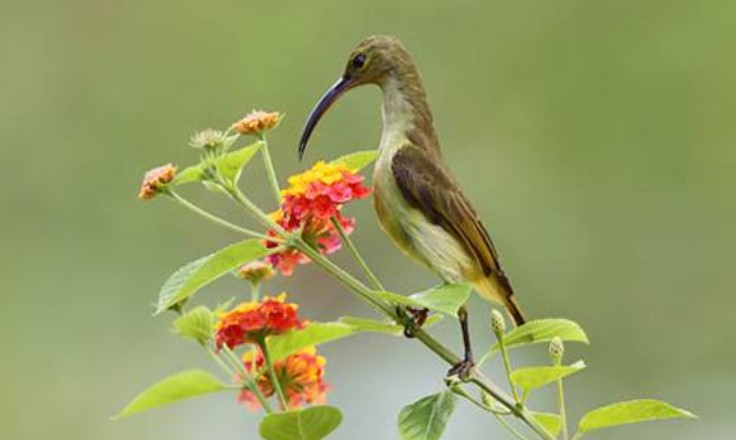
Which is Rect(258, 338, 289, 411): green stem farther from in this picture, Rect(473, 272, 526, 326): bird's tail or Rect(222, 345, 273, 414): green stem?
Rect(473, 272, 526, 326): bird's tail

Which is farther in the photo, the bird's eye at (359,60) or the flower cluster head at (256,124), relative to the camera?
the bird's eye at (359,60)

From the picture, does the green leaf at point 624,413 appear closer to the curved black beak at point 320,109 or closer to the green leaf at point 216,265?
the green leaf at point 216,265

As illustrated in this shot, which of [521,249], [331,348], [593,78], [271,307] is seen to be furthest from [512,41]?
[271,307]

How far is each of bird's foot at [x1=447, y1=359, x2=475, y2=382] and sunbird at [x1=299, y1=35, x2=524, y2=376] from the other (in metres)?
0.06

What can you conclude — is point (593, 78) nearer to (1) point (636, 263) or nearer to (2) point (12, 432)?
(1) point (636, 263)

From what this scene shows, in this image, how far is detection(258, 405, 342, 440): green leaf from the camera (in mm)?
623

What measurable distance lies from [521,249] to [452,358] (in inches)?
86.5

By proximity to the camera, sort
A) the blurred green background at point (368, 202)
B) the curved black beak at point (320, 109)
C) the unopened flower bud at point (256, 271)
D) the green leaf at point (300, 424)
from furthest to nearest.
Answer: the blurred green background at point (368, 202) < the curved black beak at point (320, 109) < the unopened flower bud at point (256, 271) < the green leaf at point (300, 424)

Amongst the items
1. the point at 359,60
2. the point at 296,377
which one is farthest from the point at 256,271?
the point at 359,60

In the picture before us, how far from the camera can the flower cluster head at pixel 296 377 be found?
2.30ft

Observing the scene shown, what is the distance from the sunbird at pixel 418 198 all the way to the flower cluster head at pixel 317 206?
8 centimetres

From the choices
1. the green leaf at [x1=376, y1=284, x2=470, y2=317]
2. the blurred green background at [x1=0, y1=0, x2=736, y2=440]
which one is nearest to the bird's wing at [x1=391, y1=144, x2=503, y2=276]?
the green leaf at [x1=376, y1=284, x2=470, y2=317]

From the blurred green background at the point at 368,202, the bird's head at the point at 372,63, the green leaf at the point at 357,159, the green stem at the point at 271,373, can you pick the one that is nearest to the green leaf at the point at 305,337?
A: the green stem at the point at 271,373

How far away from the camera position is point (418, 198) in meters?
0.80
